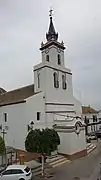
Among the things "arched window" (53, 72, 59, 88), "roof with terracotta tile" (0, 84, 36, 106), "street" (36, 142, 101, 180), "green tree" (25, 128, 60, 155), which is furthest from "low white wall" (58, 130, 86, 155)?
"arched window" (53, 72, 59, 88)

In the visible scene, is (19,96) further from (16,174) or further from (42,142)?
(16,174)

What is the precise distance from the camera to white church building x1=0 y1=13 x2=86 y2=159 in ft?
93.5

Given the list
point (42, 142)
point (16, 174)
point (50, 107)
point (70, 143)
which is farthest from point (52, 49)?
point (16, 174)

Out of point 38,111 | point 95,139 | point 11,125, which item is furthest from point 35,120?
point 95,139

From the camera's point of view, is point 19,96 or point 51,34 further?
point 51,34

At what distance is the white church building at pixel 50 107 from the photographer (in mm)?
28484

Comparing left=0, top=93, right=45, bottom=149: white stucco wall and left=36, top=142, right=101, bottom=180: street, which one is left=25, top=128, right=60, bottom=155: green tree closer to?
left=36, top=142, right=101, bottom=180: street

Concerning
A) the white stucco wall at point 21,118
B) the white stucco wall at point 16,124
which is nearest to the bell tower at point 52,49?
the white stucco wall at point 21,118

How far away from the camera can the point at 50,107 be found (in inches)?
1271

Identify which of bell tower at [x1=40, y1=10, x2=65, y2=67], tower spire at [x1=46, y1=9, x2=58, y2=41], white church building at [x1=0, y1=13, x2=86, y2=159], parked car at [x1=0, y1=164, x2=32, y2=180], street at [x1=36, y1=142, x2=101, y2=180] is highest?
tower spire at [x1=46, y1=9, x2=58, y2=41]

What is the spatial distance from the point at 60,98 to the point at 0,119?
387 inches

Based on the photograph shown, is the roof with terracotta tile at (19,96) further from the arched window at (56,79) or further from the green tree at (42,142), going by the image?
the green tree at (42,142)

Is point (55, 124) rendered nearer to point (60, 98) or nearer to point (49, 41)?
point (60, 98)

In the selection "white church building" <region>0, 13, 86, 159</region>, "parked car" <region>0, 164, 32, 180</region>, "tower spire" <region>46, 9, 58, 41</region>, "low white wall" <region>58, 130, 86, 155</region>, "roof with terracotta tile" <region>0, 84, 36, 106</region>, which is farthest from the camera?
"tower spire" <region>46, 9, 58, 41</region>
